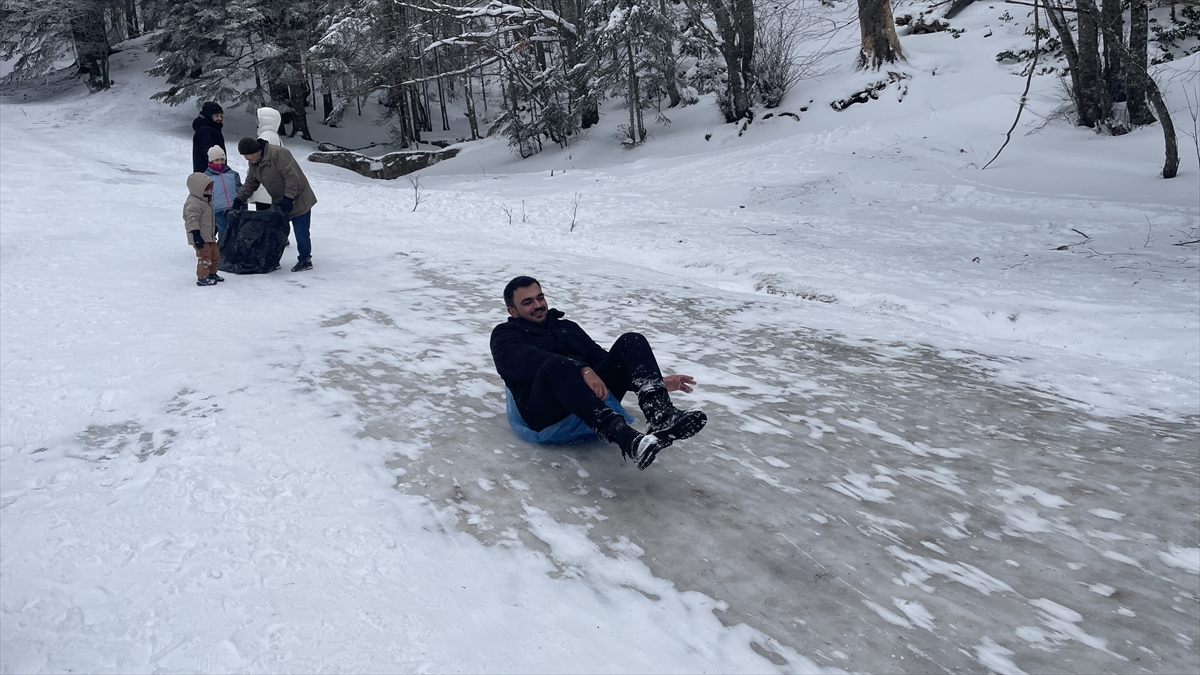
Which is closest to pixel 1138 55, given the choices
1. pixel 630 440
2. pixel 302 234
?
pixel 302 234

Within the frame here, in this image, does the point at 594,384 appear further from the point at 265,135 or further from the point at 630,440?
the point at 265,135

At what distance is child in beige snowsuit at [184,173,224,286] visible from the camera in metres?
7.94

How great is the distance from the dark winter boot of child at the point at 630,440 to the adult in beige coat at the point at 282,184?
631 cm

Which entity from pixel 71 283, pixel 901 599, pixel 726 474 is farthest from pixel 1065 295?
pixel 71 283

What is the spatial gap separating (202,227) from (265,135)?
190 centimetres

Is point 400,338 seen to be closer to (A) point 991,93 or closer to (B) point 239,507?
(B) point 239,507

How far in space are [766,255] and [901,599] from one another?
7.92 metres

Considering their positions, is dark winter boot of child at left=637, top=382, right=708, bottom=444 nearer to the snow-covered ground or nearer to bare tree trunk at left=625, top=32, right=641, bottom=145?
the snow-covered ground

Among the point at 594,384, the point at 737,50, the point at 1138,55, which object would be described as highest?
the point at 737,50

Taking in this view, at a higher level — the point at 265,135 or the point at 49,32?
the point at 49,32

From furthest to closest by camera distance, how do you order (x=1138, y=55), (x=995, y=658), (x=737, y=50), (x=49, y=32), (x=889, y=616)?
(x=49, y=32) < (x=737, y=50) < (x=1138, y=55) < (x=889, y=616) < (x=995, y=658)

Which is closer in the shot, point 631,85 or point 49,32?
point 631,85

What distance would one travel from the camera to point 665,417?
3734mm

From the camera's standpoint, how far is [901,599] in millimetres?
3055
